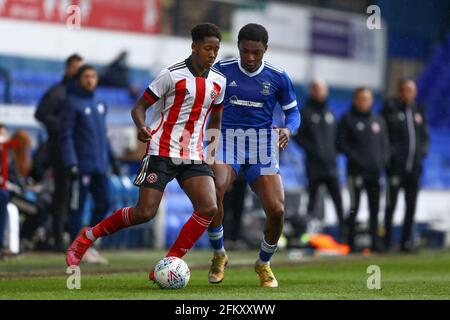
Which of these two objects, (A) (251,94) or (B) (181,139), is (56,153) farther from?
(B) (181,139)

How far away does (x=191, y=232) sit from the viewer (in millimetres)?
9211

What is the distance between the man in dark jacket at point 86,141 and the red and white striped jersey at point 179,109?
14.1ft

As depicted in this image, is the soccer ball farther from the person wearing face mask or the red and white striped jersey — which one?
the person wearing face mask

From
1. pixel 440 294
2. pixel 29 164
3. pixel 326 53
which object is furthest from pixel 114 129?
pixel 326 53

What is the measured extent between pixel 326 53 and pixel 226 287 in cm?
2319

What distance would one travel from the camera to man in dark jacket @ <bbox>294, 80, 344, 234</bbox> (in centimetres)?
1664

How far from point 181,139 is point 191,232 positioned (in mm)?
726

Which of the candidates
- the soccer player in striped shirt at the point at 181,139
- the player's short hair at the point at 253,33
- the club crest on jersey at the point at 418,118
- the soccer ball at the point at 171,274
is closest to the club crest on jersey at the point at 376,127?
the club crest on jersey at the point at 418,118

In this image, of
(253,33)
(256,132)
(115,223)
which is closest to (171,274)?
(115,223)

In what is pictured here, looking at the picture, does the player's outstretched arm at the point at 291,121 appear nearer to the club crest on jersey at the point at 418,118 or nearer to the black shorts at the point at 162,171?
the black shorts at the point at 162,171

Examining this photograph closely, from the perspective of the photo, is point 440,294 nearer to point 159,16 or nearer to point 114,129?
point 114,129

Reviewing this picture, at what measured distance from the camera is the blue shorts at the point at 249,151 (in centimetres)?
973

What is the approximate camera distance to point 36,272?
11312 millimetres

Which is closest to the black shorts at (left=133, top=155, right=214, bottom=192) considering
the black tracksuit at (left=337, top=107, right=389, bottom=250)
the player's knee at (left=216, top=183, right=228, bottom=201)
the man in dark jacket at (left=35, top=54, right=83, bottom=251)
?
the player's knee at (left=216, top=183, right=228, bottom=201)
